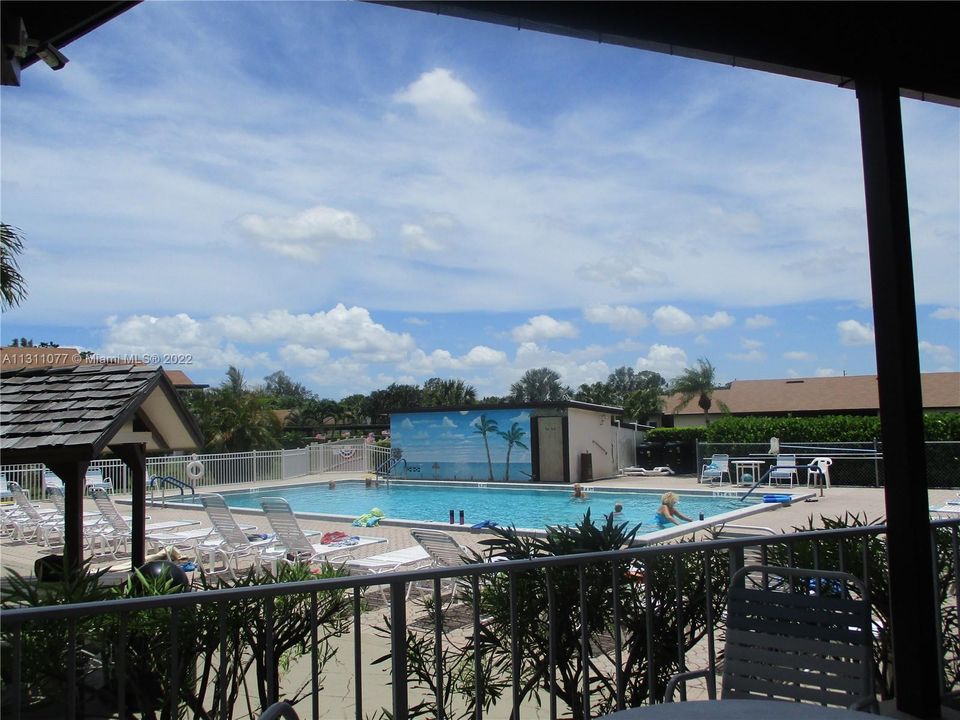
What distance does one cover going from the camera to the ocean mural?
22.9 meters

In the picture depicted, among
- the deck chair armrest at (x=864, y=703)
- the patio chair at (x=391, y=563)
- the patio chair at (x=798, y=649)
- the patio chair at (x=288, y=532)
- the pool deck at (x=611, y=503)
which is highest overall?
the patio chair at (x=798, y=649)

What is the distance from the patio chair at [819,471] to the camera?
60.9ft

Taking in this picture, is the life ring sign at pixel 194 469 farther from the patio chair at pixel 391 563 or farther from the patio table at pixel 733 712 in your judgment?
the patio table at pixel 733 712

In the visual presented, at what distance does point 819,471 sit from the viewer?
18922 mm

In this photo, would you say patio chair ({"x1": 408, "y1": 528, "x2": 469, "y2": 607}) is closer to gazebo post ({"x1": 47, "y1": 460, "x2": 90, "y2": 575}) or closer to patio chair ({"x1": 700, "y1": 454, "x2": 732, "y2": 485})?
gazebo post ({"x1": 47, "y1": 460, "x2": 90, "y2": 575})

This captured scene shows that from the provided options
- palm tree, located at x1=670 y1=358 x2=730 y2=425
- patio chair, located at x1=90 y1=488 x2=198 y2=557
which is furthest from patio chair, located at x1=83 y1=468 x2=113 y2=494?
palm tree, located at x1=670 y1=358 x2=730 y2=425

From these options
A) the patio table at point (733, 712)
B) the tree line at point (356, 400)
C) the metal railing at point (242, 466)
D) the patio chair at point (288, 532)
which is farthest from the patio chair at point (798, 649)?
the tree line at point (356, 400)

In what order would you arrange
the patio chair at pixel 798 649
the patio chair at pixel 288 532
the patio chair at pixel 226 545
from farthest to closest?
the patio chair at pixel 226 545 → the patio chair at pixel 288 532 → the patio chair at pixel 798 649

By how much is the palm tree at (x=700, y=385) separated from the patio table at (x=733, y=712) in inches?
1369

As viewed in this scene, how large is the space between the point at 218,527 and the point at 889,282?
8.30 m

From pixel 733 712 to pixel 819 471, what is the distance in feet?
62.5

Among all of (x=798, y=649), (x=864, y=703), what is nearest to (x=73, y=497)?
(x=798, y=649)

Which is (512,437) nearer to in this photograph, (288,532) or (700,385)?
(288,532)

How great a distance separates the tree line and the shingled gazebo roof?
1613 cm
